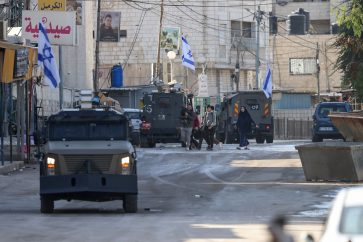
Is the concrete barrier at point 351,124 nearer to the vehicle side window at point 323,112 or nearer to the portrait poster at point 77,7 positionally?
the vehicle side window at point 323,112

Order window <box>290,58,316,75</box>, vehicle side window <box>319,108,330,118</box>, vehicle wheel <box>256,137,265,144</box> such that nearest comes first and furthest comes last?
vehicle side window <box>319,108,330,118</box>
vehicle wheel <box>256,137,265,144</box>
window <box>290,58,316,75</box>

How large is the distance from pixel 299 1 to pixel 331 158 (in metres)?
73.2

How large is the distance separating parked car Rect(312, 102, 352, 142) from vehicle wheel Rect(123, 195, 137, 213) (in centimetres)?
2769

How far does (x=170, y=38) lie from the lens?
6494 centimetres

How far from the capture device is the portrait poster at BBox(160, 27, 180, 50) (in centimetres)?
6444

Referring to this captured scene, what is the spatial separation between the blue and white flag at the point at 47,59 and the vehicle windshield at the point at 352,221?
2629 centimetres

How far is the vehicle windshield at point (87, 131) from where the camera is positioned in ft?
69.6

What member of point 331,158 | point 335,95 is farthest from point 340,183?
point 335,95

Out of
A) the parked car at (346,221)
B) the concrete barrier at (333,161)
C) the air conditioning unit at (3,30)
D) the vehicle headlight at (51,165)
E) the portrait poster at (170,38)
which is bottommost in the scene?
the concrete barrier at (333,161)

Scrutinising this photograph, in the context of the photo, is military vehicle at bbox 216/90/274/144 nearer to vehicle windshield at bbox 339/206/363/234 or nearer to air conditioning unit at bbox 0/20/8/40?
air conditioning unit at bbox 0/20/8/40

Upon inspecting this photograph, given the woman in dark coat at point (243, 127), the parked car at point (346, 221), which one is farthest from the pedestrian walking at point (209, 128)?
the parked car at point (346, 221)

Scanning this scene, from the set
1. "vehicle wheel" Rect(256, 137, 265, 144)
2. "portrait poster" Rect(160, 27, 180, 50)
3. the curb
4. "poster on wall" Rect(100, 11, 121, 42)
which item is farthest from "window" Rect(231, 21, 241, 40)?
the curb

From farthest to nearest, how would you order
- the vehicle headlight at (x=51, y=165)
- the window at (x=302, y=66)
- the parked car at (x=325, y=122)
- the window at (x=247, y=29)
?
the window at (x=302, y=66)
the window at (x=247, y=29)
the parked car at (x=325, y=122)
the vehicle headlight at (x=51, y=165)

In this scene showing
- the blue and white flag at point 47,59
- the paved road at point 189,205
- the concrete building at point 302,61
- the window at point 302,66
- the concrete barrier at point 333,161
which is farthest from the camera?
the window at point 302,66
